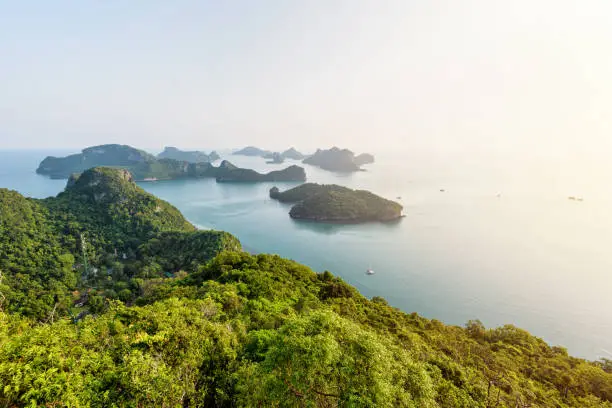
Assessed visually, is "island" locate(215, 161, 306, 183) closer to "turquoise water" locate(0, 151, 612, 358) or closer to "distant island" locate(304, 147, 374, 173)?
"turquoise water" locate(0, 151, 612, 358)

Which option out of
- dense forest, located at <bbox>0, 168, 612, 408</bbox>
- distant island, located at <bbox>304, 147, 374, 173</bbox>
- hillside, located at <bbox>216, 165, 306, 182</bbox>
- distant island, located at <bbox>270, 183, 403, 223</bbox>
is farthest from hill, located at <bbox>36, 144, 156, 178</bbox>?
dense forest, located at <bbox>0, 168, 612, 408</bbox>

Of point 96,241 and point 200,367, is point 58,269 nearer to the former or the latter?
point 96,241

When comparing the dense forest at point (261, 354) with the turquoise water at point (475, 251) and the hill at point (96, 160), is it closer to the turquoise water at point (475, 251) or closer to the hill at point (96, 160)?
the turquoise water at point (475, 251)

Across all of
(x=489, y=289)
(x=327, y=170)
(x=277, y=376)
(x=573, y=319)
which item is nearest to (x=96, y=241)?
(x=277, y=376)

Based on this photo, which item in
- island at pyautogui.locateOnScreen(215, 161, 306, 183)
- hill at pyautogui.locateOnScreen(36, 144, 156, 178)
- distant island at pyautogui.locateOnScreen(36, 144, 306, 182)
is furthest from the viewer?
hill at pyautogui.locateOnScreen(36, 144, 156, 178)

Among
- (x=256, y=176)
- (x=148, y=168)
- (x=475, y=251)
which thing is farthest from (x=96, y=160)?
(x=475, y=251)
